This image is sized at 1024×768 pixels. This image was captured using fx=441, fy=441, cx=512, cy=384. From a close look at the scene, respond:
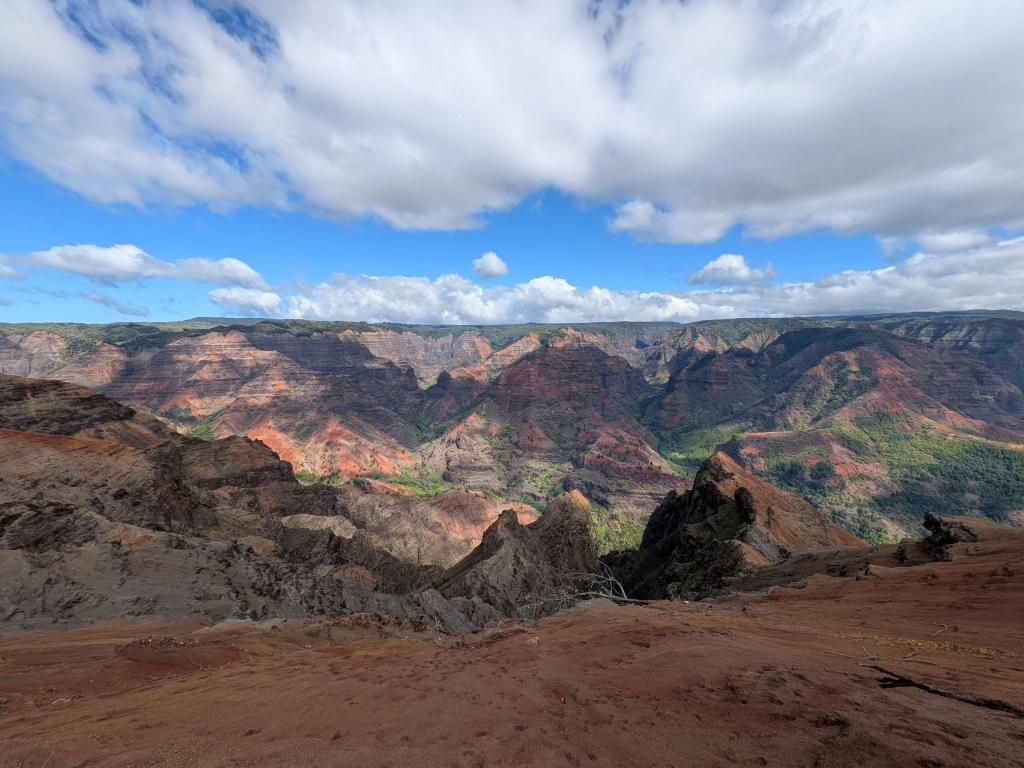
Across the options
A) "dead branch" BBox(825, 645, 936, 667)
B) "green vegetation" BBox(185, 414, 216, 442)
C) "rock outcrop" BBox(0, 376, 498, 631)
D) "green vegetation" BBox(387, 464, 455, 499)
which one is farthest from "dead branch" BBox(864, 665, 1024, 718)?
"green vegetation" BBox(185, 414, 216, 442)

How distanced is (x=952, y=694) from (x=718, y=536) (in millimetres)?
45312

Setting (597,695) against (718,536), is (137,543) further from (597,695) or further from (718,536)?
(718,536)

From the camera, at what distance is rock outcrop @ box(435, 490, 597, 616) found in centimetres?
4819

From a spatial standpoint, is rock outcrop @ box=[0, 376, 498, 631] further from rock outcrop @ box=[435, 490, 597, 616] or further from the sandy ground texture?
the sandy ground texture

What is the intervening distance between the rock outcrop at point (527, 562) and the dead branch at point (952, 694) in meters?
29.2

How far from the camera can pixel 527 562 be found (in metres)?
55.1

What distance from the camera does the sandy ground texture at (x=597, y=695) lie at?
290 inches

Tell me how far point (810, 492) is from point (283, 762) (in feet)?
615

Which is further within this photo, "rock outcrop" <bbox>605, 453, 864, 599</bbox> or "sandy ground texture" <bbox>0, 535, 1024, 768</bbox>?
"rock outcrop" <bbox>605, 453, 864, 599</bbox>

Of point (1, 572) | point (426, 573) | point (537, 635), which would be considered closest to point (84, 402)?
point (1, 572)

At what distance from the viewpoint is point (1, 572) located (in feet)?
83.6

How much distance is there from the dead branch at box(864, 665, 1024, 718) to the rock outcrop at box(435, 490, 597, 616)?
95.9 ft

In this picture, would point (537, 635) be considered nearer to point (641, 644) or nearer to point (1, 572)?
point (641, 644)

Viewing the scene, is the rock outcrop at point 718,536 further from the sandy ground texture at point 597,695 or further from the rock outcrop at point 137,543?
the sandy ground texture at point 597,695
